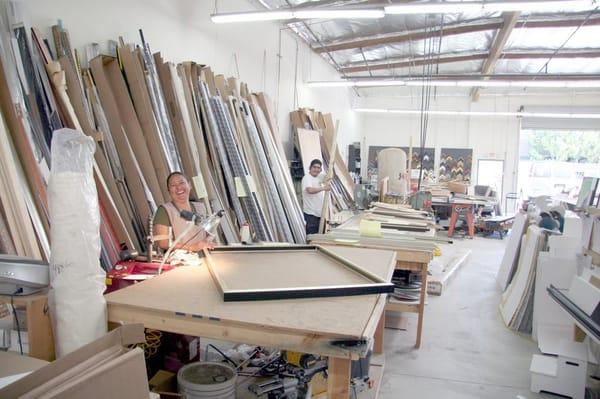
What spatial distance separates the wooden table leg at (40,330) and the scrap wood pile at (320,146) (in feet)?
16.2

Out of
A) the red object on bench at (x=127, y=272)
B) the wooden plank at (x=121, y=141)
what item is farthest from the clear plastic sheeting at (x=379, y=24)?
the red object on bench at (x=127, y=272)

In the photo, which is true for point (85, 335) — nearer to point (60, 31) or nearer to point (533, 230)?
point (60, 31)

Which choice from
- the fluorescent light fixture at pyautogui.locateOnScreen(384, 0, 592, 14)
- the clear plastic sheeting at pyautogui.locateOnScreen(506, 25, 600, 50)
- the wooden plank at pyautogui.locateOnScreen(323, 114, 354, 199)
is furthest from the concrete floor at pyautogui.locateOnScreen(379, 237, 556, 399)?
the clear plastic sheeting at pyautogui.locateOnScreen(506, 25, 600, 50)

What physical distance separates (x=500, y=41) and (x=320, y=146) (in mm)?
3307

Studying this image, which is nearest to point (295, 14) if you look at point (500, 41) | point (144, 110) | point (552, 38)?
point (144, 110)

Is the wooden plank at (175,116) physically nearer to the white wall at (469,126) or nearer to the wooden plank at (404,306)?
the wooden plank at (404,306)

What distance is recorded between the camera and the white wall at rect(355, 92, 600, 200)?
11992 mm

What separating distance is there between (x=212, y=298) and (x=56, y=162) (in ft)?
2.23

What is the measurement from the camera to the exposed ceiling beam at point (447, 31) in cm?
604

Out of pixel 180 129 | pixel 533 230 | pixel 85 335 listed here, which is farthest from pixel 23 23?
pixel 533 230

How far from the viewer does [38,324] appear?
128cm

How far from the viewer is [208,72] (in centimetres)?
409

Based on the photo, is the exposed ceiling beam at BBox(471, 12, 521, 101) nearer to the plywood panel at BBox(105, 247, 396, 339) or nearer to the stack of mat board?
the stack of mat board

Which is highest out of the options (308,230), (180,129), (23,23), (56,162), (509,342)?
(23,23)
